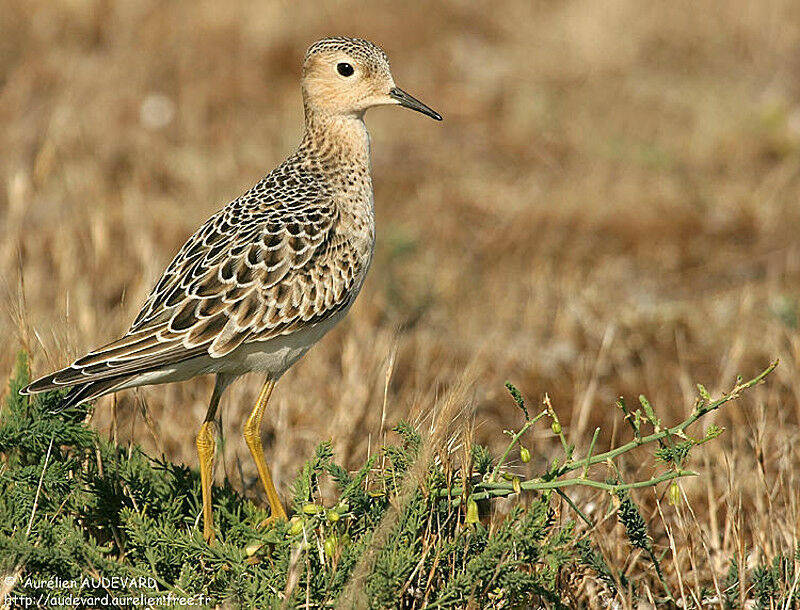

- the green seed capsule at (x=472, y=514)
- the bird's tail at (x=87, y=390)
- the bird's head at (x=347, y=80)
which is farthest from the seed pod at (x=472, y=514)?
the bird's head at (x=347, y=80)

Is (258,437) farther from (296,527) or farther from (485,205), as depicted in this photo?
(485,205)

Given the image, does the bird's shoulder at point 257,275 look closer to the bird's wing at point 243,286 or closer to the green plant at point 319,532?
the bird's wing at point 243,286

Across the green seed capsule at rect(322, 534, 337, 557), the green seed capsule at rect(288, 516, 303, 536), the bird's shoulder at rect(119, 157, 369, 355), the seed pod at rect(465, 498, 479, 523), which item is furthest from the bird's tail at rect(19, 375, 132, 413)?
the seed pod at rect(465, 498, 479, 523)

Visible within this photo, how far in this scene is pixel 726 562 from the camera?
4.14 m

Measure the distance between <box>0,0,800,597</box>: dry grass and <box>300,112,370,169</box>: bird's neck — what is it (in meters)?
0.90

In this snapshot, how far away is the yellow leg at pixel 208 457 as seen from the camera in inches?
143

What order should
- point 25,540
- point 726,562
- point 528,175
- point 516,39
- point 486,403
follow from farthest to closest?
point 516,39, point 528,175, point 486,403, point 726,562, point 25,540

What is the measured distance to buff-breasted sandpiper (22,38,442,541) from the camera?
12.5ft

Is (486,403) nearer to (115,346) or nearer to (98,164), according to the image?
(115,346)

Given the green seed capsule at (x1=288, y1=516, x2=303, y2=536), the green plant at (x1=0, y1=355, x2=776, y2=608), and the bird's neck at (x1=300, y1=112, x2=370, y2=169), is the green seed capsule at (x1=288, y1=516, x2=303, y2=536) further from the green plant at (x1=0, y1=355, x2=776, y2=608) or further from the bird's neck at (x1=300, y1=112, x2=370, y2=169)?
the bird's neck at (x1=300, y1=112, x2=370, y2=169)

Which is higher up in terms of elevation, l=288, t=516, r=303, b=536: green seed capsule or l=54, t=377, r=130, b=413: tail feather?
l=54, t=377, r=130, b=413: tail feather

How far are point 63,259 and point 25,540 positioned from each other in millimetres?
3462

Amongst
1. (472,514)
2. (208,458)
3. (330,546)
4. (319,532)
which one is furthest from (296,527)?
(208,458)

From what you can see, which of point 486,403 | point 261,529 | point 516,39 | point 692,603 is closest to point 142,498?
point 261,529
